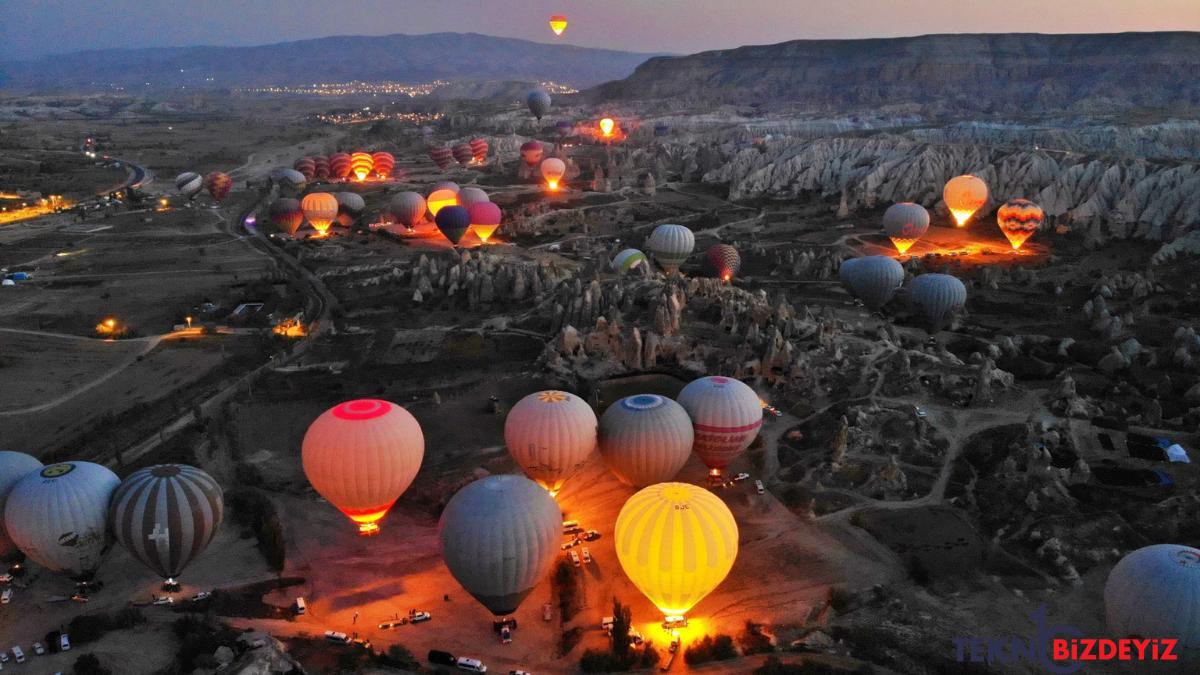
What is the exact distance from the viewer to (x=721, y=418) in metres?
25.5

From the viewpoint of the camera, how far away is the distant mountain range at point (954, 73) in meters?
127

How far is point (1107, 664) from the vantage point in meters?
18.8

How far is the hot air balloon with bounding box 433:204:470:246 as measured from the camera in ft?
200

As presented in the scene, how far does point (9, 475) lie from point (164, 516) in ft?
17.7

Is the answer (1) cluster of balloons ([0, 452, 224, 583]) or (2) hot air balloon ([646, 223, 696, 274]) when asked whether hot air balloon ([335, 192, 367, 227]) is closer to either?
(2) hot air balloon ([646, 223, 696, 274])

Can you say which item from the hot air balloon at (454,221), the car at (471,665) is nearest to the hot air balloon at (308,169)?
the hot air balloon at (454,221)

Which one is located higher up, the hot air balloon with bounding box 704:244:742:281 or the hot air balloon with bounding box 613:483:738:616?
the hot air balloon with bounding box 704:244:742:281

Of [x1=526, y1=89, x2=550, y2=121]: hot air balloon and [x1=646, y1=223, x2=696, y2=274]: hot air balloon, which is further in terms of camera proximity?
[x1=526, y1=89, x2=550, y2=121]: hot air balloon

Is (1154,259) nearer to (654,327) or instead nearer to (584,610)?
(654,327)

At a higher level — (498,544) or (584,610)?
(498,544)

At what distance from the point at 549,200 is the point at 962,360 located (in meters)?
51.7

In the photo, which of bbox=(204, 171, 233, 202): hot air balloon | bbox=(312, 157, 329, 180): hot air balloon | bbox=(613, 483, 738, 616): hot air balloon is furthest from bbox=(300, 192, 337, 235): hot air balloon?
bbox=(613, 483, 738, 616): hot air balloon

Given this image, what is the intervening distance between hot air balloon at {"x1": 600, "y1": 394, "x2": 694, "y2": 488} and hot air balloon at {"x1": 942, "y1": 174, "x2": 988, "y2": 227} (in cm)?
5117

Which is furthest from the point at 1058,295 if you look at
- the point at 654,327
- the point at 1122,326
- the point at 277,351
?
the point at 277,351
